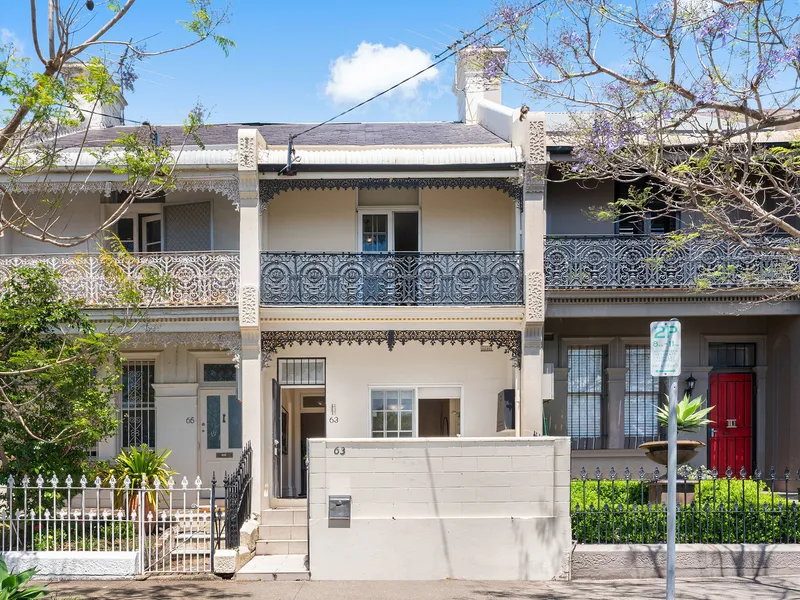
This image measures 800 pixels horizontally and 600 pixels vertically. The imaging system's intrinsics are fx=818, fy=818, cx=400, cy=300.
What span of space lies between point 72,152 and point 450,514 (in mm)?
8825

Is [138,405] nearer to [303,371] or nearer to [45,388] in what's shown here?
[303,371]

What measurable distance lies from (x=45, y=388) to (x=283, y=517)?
408 cm

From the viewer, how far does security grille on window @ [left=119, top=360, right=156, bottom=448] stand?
1526cm

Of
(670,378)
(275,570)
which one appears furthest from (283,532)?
(670,378)

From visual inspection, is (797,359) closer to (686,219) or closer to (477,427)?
(686,219)

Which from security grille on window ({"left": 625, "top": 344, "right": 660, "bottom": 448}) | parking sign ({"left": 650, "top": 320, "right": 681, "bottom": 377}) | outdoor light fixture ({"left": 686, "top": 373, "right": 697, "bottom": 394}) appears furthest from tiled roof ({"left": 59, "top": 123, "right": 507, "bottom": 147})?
parking sign ({"left": 650, "top": 320, "right": 681, "bottom": 377})

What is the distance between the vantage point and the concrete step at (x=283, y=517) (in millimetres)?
12570

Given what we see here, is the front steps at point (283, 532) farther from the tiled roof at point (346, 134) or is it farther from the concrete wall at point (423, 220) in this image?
the tiled roof at point (346, 134)

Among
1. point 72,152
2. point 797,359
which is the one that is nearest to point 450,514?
point 797,359

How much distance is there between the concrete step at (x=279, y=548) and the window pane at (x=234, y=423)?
11.9 feet

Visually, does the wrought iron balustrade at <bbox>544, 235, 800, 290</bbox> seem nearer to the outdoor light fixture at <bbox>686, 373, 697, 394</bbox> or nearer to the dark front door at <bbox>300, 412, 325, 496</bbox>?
the outdoor light fixture at <bbox>686, 373, 697, 394</bbox>

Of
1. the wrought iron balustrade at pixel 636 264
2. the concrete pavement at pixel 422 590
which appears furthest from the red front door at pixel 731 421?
the concrete pavement at pixel 422 590

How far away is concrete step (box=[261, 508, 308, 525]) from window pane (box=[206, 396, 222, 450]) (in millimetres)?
2928

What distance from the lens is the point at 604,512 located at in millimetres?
10352
